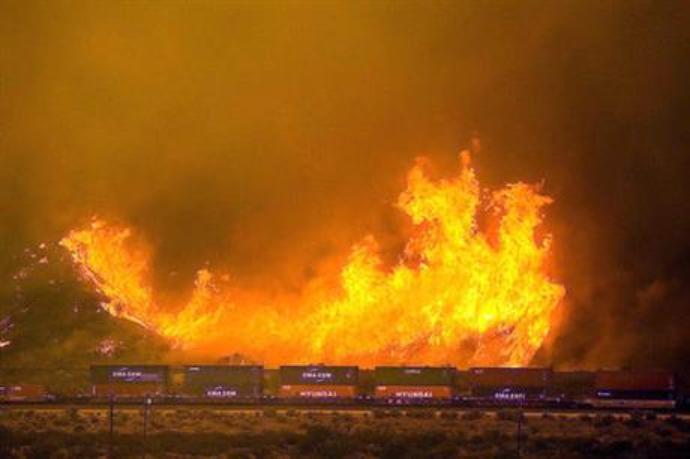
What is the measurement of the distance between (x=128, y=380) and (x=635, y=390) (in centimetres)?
3152

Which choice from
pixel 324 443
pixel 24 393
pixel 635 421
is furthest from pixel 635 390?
pixel 24 393

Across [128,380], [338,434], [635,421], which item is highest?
[128,380]

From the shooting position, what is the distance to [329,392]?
229 feet

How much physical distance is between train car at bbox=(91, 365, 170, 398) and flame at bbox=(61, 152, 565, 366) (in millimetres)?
10468

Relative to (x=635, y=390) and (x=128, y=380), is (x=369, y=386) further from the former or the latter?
(x=635, y=390)

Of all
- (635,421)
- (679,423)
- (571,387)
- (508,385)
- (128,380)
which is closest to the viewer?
(679,423)

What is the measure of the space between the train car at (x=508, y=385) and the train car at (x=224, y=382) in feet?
44.1

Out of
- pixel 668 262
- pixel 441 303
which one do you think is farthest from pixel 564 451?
pixel 668 262

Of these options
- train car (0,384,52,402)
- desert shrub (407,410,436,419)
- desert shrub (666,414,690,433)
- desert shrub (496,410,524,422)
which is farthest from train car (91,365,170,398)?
desert shrub (666,414,690,433)

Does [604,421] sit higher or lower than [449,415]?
lower

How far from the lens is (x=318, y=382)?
70.2 meters

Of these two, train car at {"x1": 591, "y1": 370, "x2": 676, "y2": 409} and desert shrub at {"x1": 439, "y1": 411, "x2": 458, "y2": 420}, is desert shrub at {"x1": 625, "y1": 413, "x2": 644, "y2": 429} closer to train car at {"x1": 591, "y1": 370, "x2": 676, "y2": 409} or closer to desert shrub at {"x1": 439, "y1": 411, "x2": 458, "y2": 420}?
train car at {"x1": 591, "y1": 370, "x2": 676, "y2": 409}

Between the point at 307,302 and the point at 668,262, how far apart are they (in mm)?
28268

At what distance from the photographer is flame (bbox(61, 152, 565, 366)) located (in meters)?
77.9
